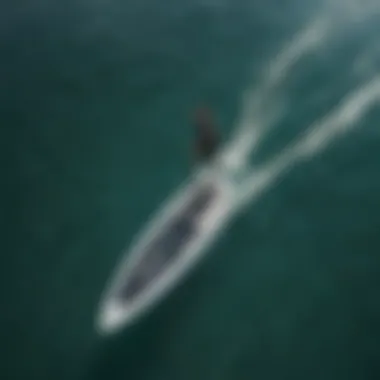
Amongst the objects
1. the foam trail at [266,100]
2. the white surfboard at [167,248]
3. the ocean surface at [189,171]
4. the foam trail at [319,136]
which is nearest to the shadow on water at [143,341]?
the ocean surface at [189,171]

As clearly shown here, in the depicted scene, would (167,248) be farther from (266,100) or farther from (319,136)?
(266,100)

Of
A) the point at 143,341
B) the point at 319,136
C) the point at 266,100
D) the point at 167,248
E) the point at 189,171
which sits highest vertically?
the point at 189,171

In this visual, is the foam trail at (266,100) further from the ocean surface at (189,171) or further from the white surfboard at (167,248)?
the white surfboard at (167,248)

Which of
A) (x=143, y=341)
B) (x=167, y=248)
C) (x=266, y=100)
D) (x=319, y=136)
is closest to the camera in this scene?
(x=143, y=341)

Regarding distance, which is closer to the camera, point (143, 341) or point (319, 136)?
point (143, 341)

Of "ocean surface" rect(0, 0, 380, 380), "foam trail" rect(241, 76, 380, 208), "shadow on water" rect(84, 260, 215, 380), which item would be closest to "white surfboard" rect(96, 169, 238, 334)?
"shadow on water" rect(84, 260, 215, 380)

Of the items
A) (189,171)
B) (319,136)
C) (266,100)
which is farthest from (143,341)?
(266,100)

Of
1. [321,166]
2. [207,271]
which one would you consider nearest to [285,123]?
[321,166]

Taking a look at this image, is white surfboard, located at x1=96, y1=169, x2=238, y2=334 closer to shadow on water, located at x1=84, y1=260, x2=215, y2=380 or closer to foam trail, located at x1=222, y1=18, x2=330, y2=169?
shadow on water, located at x1=84, y1=260, x2=215, y2=380
